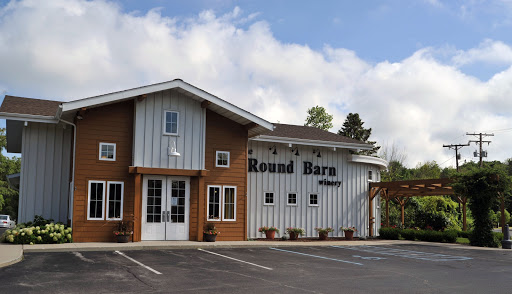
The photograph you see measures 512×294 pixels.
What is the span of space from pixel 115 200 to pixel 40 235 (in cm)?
257

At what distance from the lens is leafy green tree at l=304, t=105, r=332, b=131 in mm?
43438

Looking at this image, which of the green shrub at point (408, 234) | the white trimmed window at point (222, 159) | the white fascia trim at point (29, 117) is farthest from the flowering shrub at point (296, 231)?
the white fascia trim at point (29, 117)

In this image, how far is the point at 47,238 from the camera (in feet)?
48.9

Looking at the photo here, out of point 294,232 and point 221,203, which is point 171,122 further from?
point 294,232

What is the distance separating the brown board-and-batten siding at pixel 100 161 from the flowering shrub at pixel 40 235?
410mm

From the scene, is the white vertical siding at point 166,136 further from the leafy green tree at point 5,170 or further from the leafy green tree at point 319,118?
the leafy green tree at point 5,170

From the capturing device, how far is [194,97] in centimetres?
1748

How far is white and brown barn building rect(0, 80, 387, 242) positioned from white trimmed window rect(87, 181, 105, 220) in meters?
0.03

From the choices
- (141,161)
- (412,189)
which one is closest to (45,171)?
(141,161)

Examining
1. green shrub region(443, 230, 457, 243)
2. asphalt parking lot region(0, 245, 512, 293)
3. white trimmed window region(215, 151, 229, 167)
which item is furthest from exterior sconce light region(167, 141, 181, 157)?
green shrub region(443, 230, 457, 243)

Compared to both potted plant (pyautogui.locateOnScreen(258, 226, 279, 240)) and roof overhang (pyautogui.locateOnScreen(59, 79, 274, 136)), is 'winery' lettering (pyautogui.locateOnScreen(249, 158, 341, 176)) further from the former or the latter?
potted plant (pyautogui.locateOnScreen(258, 226, 279, 240))

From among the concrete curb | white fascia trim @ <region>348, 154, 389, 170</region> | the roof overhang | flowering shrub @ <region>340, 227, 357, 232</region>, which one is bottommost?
the concrete curb

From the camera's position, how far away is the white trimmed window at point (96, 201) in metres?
15.9

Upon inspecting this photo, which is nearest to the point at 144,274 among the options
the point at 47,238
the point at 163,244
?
the point at 163,244
